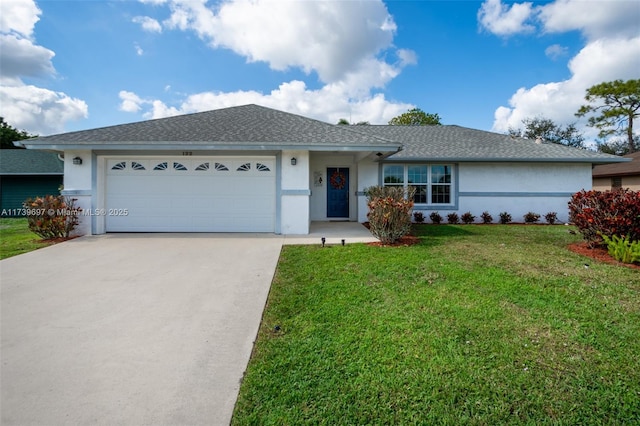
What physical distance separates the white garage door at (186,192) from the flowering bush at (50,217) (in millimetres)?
959

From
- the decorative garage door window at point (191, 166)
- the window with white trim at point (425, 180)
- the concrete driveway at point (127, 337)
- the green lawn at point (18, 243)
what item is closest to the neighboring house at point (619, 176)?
the window with white trim at point (425, 180)

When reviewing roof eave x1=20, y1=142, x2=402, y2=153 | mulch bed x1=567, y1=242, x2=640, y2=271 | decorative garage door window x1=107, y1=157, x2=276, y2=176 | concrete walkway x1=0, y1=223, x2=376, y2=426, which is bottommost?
concrete walkway x1=0, y1=223, x2=376, y2=426

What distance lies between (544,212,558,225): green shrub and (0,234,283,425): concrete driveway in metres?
11.6

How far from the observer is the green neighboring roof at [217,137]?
8.41 m

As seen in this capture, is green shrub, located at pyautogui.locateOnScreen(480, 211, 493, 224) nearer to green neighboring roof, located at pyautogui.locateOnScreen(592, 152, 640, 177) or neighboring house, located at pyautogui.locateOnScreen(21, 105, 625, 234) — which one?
neighboring house, located at pyautogui.locateOnScreen(21, 105, 625, 234)

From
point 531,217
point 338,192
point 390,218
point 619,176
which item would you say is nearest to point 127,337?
point 390,218

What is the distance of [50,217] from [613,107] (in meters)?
41.3

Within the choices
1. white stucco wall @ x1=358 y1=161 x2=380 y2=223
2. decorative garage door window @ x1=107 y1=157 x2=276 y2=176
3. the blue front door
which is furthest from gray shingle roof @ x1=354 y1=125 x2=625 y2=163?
decorative garage door window @ x1=107 y1=157 x2=276 y2=176

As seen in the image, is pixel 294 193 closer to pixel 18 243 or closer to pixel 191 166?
pixel 191 166

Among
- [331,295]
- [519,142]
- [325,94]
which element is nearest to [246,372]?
[331,295]

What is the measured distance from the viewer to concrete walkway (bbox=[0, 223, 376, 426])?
2158 mm

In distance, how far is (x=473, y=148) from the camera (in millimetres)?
12469

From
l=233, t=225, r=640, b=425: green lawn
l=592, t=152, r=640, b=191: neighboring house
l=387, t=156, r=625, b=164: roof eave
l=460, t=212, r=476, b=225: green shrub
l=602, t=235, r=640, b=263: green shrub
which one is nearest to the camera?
l=233, t=225, r=640, b=425: green lawn

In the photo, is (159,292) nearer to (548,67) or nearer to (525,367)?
(525,367)
